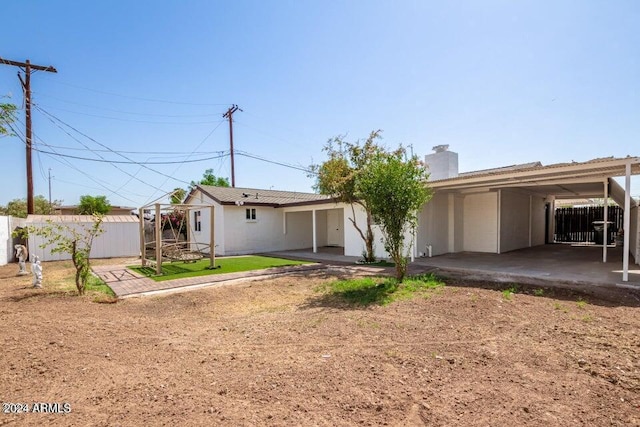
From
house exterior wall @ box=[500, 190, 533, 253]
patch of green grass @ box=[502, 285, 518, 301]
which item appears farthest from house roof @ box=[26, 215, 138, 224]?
house exterior wall @ box=[500, 190, 533, 253]

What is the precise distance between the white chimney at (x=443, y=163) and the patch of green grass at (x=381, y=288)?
9042 mm

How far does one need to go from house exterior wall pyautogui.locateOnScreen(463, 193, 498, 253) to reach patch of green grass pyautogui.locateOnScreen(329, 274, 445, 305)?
7.21m

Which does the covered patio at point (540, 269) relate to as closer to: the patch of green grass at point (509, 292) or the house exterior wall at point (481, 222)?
the patch of green grass at point (509, 292)

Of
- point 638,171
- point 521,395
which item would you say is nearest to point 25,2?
point 521,395

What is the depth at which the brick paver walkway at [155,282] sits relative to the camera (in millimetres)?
8052

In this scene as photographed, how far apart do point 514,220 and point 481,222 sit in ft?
6.26

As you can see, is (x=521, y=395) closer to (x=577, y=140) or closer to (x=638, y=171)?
(x=638, y=171)

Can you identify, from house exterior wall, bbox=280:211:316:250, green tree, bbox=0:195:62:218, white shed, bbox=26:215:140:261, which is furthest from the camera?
green tree, bbox=0:195:62:218

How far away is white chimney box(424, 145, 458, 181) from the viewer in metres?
16.3

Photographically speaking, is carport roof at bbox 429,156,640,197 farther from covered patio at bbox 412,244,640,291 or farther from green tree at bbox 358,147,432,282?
green tree at bbox 358,147,432,282

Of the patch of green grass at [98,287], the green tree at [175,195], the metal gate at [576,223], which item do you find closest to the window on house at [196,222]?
the green tree at [175,195]

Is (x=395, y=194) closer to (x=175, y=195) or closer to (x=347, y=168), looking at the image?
(x=347, y=168)

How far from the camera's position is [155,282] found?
8836 millimetres

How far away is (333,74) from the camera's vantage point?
12.8 metres
